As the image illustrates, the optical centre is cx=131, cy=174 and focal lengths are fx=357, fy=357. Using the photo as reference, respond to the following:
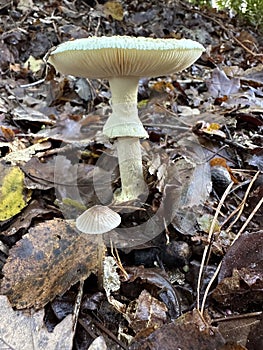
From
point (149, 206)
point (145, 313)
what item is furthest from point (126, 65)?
point (145, 313)

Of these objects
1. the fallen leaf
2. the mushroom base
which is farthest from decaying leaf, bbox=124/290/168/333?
the fallen leaf

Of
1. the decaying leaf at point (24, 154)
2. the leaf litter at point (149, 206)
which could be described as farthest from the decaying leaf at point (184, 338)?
the decaying leaf at point (24, 154)

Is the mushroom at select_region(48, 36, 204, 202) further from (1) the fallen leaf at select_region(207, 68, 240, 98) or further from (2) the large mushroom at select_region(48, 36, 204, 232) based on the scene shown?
(1) the fallen leaf at select_region(207, 68, 240, 98)

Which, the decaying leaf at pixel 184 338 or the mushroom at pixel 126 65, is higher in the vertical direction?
the mushroom at pixel 126 65

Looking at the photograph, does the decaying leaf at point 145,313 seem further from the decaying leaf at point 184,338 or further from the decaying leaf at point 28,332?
the decaying leaf at point 28,332

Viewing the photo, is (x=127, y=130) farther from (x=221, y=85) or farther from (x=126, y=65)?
(x=221, y=85)

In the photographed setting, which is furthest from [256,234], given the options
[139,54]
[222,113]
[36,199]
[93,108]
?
[93,108]

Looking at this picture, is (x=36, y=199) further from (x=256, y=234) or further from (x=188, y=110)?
(x=188, y=110)
